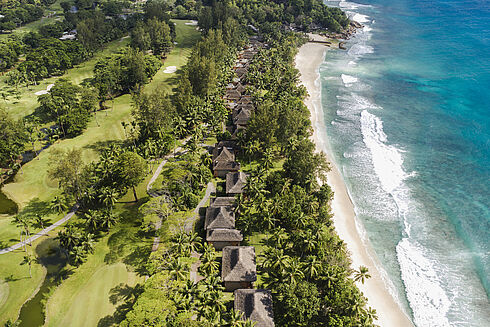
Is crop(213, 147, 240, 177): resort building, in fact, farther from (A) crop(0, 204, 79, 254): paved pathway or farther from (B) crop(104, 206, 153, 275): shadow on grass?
(A) crop(0, 204, 79, 254): paved pathway

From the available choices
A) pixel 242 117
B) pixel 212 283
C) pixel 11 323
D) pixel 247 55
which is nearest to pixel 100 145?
pixel 242 117

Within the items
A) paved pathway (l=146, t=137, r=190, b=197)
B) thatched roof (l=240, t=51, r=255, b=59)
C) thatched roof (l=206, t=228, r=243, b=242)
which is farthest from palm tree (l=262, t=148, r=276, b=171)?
thatched roof (l=240, t=51, r=255, b=59)

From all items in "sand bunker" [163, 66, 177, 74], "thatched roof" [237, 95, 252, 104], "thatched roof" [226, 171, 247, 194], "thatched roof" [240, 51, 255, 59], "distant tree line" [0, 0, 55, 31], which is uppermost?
"distant tree line" [0, 0, 55, 31]

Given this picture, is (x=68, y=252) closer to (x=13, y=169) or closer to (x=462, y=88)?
(x=13, y=169)

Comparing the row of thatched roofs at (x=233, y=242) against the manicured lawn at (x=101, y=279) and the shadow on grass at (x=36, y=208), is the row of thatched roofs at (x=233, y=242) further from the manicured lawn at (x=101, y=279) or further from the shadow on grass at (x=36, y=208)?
the shadow on grass at (x=36, y=208)

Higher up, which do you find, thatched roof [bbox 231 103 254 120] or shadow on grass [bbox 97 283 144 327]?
thatched roof [bbox 231 103 254 120]

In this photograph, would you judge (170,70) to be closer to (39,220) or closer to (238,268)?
(39,220)
